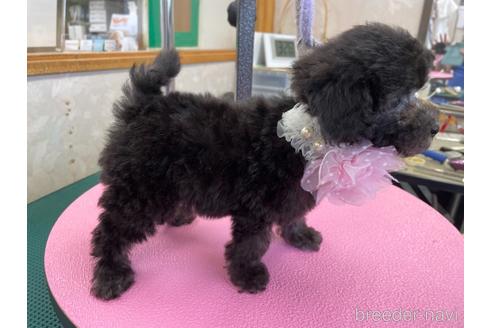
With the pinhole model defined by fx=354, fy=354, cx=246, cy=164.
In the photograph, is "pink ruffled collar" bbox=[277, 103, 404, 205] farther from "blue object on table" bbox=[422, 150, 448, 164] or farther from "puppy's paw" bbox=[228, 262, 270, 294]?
"blue object on table" bbox=[422, 150, 448, 164]

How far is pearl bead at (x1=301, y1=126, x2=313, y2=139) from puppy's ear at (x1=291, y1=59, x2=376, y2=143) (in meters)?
0.04

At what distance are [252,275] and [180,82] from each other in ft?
5.96

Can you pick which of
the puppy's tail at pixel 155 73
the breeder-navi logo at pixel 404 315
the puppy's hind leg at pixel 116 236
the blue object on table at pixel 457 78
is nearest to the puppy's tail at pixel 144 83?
the puppy's tail at pixel 155 73

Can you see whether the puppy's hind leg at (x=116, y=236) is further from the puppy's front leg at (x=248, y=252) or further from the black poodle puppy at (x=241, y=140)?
the puppy's front leg at (x=248, y=252)

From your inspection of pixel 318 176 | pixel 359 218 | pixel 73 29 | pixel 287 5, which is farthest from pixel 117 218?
pixel 287 5

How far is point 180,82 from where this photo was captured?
2.50 metres

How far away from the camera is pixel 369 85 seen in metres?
0.80

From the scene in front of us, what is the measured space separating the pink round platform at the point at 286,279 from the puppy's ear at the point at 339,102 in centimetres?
46

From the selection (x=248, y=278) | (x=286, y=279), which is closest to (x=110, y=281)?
(x=248, y=278)

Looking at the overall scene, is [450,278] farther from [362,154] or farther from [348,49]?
[348,49]

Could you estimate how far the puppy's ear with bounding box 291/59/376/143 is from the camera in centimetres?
77

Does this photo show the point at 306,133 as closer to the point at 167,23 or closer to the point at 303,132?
the point at 303,132

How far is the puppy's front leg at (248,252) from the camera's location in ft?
3.09

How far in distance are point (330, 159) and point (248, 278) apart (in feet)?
1.33
